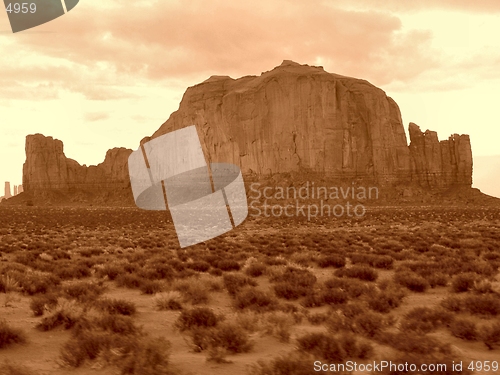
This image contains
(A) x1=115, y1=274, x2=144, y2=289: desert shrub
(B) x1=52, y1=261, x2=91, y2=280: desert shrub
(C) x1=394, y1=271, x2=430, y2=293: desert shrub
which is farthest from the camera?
(B) x1=52, y1=261, x2=91, y2=280: desert shrub

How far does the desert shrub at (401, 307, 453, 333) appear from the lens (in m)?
7.76

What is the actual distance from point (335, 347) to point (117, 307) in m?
4.84

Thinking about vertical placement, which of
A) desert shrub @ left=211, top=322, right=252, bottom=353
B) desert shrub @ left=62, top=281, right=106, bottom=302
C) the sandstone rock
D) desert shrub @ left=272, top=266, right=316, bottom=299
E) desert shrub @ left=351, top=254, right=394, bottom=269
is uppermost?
the sandstone rock

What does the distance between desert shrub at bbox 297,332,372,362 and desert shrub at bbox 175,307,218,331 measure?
1986 millimetres

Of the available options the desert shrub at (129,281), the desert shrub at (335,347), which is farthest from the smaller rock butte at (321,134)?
the desert shrub at (335,347)

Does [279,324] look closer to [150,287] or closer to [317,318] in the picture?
[317,318]

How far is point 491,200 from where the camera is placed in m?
93.0

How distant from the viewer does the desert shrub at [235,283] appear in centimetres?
1133

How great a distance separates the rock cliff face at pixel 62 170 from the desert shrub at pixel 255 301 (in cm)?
13095

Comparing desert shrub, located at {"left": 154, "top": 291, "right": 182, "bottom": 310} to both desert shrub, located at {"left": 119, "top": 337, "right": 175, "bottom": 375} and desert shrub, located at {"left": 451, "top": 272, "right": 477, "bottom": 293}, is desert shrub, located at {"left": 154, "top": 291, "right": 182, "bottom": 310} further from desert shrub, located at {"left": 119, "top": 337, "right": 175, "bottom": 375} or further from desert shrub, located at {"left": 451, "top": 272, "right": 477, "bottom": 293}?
desert shrub, located at {"left": 451, "top": 272, "right": 477, "bottom": 293}

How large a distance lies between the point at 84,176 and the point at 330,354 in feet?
481

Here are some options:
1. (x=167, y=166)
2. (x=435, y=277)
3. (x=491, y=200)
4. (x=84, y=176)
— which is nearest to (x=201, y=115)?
(x=167, y=166)

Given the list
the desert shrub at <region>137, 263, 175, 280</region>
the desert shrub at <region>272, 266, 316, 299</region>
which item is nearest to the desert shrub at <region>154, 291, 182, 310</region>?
the desert shrub at <region>272, 266, 316, 299</region>

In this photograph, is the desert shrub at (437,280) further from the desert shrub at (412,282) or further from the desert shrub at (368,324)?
the desert shrub at (368,324)
